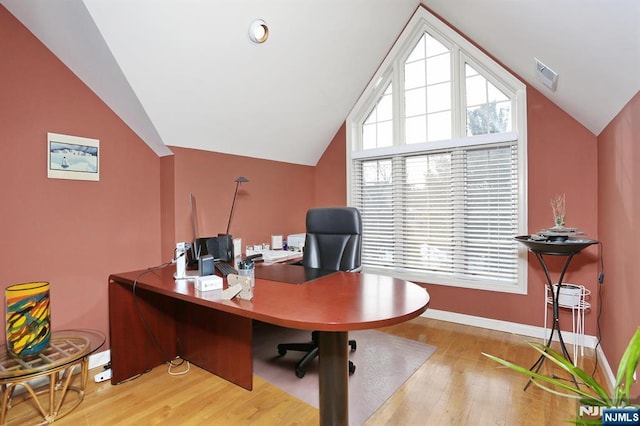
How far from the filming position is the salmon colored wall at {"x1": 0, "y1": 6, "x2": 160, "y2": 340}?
2.04 meters

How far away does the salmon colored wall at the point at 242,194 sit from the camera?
2822 mm

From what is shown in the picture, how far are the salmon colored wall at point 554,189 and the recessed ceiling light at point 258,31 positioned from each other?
239 centimetres

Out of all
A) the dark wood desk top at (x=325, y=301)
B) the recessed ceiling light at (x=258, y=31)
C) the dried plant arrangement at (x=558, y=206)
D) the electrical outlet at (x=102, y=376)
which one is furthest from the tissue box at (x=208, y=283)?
the dried plant arrangement at (x=558, y=206)

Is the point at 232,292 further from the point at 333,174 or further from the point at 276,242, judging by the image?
the point at 333,174

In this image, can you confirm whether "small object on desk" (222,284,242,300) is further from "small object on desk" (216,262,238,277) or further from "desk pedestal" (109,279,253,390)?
"desk pedestal" (109,279,253,390)

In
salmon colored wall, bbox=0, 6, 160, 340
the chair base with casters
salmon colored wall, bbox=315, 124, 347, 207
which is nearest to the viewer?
salmon colored wall, bbox=0, 6, 160, 340

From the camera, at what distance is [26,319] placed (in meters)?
1.91

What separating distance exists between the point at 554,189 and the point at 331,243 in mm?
2055

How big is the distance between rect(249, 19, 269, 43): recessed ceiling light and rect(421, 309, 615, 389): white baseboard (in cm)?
278

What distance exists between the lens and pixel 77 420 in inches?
73.5

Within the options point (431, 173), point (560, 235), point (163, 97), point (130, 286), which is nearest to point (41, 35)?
point (163, 97)

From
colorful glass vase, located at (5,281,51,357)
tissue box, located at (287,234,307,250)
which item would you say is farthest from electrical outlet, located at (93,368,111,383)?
tissue box, located at (287,234,307,250)

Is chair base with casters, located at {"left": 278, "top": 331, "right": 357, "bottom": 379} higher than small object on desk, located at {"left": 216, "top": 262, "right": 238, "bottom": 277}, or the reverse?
small object on desk, located at {"left": 216, "top": 262, "right": 238, "bottom": 277}

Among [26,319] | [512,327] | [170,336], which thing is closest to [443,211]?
[512,327]
